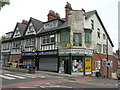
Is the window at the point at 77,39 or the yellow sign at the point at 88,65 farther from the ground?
the window at the point at 77,39

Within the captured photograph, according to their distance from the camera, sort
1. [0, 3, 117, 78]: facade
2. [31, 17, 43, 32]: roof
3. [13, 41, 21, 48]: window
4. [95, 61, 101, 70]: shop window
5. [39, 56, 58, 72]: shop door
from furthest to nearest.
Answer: [13, 41, 21, 48]: window → [31, 17, 43, 32]: roof → [95, 61, 101, 70]: shop window → [39, 56, 58, 72]: shop door → [0, 3, 117, 78]: facade

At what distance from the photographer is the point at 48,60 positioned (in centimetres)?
2466

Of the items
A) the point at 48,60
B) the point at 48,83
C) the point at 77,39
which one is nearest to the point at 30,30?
the point at 48,60

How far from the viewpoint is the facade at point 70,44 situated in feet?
69.9

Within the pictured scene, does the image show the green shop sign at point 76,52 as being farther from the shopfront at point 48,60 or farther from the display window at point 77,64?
the shopfront at point 48,60

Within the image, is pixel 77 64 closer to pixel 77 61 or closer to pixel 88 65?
pixel 77 61

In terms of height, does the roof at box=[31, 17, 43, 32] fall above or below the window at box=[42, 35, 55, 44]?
above

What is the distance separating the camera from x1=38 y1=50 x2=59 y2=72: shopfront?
23234mm

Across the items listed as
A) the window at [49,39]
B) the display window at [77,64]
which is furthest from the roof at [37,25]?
the display window at [77,64]

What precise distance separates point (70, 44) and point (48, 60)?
5.59m

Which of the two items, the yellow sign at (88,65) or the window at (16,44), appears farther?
the window at (16,44)

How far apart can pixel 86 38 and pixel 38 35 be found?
933 cm

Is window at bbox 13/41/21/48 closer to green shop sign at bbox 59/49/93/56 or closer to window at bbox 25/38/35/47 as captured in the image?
window at bbox 25/38/35/47

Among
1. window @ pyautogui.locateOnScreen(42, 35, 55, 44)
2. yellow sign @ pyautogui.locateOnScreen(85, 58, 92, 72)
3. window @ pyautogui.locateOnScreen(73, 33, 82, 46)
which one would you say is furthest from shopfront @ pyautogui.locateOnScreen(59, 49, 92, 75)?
window @ pyautogui.locateOnScreen(42, 35, 55, 44)
